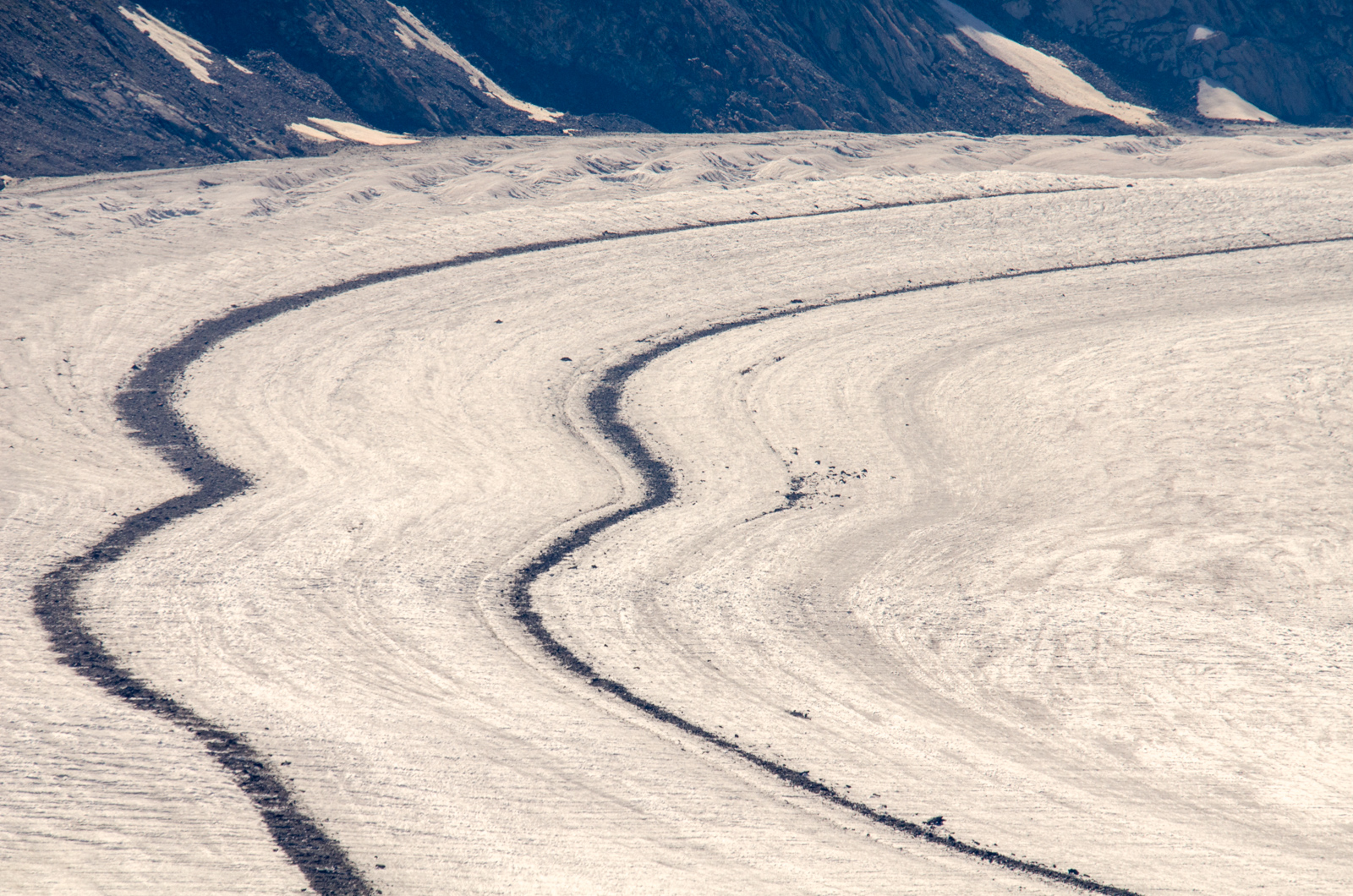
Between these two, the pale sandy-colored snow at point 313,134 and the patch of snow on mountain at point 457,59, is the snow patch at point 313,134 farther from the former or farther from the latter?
the patch of snow on mountain at point 457,59

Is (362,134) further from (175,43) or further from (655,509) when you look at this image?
(655,509)

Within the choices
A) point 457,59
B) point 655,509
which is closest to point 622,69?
point 457,59

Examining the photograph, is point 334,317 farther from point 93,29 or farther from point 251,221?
point 93,29

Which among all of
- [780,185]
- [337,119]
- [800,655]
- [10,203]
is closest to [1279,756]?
[800,655]

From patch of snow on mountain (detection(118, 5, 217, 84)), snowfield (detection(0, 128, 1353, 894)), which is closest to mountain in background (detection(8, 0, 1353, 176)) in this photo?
patch of snow on mountain (detection(118, 5, 217, 84))

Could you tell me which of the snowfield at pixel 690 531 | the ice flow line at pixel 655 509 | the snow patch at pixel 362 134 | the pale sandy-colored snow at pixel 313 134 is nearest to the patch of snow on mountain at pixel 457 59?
the snowfield at pixel 690 531

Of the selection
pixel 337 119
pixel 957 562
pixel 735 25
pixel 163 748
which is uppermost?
pixel 735 25
